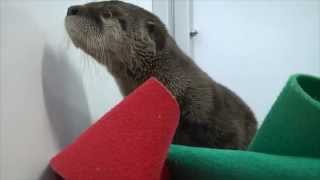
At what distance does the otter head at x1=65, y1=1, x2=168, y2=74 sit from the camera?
2.23 feet

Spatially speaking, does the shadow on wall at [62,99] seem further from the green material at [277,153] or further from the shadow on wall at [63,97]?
the green material at [277,153]

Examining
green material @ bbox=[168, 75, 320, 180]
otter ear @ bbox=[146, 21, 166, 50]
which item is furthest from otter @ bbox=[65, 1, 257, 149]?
green material @ bbox=[168, 75, 320, 180]

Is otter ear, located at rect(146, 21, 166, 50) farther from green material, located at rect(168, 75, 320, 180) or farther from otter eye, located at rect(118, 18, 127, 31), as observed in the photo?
green material, located at rect(168, 75, 320, 180)

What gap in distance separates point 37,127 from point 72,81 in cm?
14

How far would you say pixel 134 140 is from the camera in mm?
479

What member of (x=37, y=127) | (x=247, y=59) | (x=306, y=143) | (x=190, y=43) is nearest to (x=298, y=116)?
(x=306, y=143)

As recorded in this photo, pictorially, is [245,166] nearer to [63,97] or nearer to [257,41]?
[63,97]

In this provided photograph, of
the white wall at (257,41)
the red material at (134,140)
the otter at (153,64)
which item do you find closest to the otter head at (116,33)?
the otter at (153,64)

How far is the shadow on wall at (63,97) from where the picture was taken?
0.61 meters

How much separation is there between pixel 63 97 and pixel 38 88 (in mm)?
78

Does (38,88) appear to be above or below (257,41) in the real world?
above

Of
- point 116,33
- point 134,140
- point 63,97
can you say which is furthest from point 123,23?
point 134,140

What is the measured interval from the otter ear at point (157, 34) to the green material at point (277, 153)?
0.31m

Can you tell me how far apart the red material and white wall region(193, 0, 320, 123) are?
1.67 m
